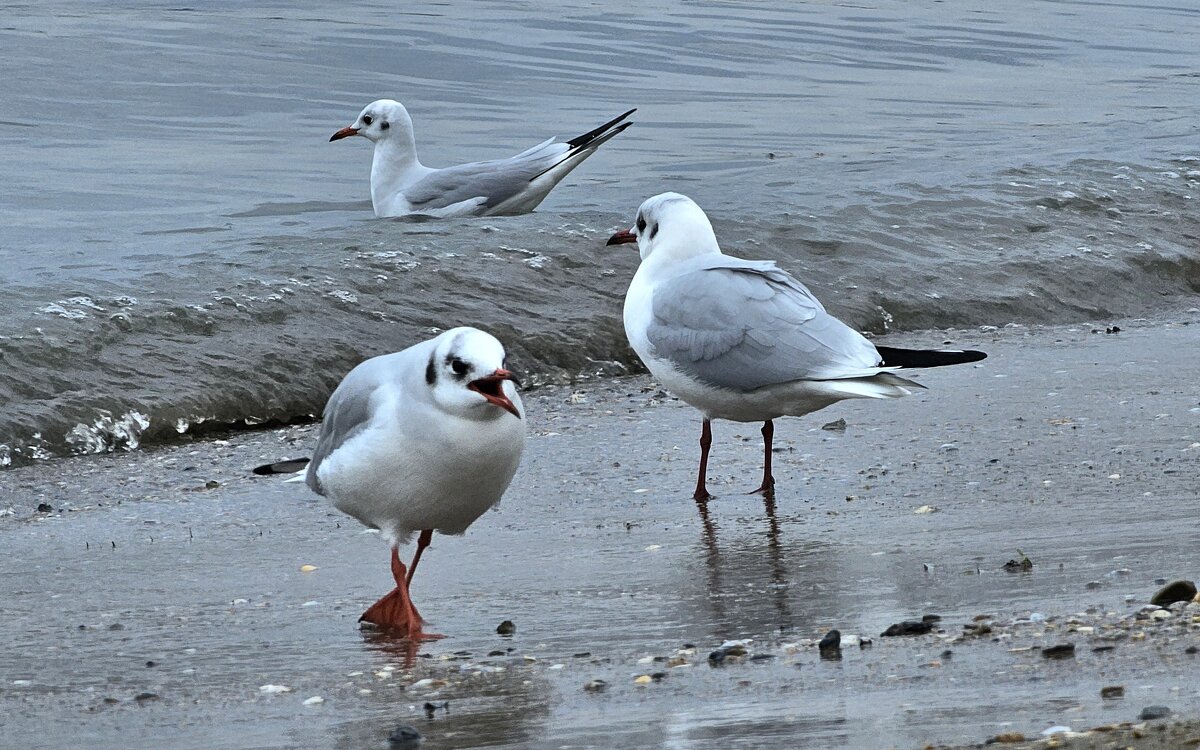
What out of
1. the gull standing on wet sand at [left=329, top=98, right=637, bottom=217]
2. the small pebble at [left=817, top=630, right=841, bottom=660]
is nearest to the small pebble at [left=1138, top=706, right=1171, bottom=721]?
the small pebble at [left=817, top=630, right=841, bottom=660]

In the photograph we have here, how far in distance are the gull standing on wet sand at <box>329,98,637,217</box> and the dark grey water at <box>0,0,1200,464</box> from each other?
34 cm

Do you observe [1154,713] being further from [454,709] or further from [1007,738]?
[454,709]

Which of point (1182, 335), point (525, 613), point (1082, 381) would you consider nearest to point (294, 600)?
point (525, 613)

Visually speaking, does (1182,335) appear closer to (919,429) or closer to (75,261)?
(919,429)

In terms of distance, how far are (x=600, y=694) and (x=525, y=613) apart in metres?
0.83

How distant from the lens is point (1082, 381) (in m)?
7.20

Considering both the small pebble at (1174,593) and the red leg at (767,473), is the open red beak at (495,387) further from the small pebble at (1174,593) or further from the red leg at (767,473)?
the red leg at (767,473)

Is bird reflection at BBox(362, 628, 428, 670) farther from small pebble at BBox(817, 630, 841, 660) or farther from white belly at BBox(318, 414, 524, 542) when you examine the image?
small pebble at BBox(817, 630, 841, 660)

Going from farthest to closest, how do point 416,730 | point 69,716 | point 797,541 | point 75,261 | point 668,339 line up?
point 75,261 < point 668,339 < point 797,541 < point 69,716 < point 416,730

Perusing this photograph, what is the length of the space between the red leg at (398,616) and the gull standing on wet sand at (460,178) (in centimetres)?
730

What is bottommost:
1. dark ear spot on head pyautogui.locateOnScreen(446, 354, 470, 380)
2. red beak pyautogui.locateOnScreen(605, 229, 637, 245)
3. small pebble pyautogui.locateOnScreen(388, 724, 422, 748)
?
small pebble pyautogui.locateOnScreen(388, 724, 422, 748)

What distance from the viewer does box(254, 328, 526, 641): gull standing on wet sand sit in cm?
412

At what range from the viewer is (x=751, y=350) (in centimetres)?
587

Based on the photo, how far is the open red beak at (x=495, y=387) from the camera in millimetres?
4031
